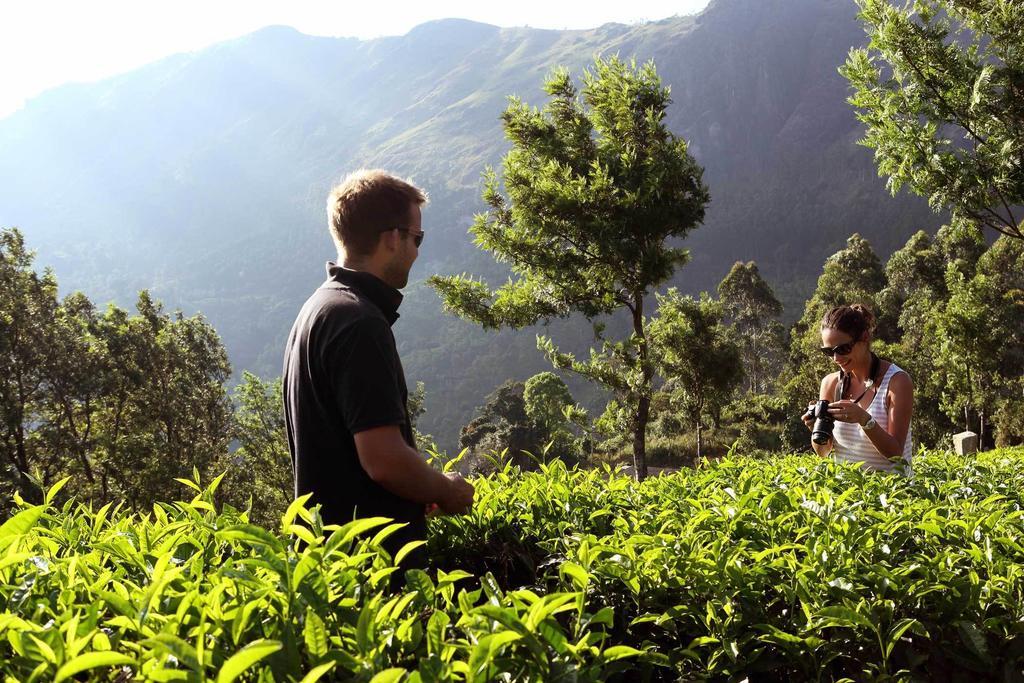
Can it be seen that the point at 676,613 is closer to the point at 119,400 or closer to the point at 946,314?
the point at 946,314

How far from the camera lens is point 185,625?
1.27 metres

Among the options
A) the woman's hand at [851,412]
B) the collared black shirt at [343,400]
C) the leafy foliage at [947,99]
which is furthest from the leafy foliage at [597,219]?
the collared black shirt at [343,400]

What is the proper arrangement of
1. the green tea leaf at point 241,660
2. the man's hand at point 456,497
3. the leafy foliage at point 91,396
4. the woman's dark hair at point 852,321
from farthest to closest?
the leafy foliage at point 91,396 → the woman's dark hair at point 852,321 → the man's hand at point 456,497 → the green tea leaf at point 241,660

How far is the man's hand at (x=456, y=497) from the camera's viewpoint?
2234 mm

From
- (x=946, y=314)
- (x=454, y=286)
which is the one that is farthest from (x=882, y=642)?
(x=946, y=314)

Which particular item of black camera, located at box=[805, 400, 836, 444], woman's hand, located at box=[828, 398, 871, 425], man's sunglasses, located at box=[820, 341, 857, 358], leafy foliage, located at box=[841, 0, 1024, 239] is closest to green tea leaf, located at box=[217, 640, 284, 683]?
woman's hand, located at box=[828, 398, 871, 425]

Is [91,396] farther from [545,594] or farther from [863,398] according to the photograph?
[545,594]

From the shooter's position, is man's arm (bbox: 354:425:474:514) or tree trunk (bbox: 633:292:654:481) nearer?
man's arm (bbox: 354:425:474:514)

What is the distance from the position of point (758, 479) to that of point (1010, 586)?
3.92 ft

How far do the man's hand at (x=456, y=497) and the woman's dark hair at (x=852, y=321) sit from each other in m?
2.79

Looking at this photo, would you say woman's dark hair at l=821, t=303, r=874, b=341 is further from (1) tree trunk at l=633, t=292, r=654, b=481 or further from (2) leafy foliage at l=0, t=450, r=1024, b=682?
(1) tree trunk at l=633, t=292, r=654, b=481

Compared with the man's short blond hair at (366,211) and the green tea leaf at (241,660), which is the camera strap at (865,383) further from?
the green tea leaf at (241,660)

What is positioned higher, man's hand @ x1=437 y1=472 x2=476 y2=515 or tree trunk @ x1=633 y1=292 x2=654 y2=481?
man's hand @ x1=437 y1=472 x2=476 y2=515

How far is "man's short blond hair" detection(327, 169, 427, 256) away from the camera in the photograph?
2.59m
